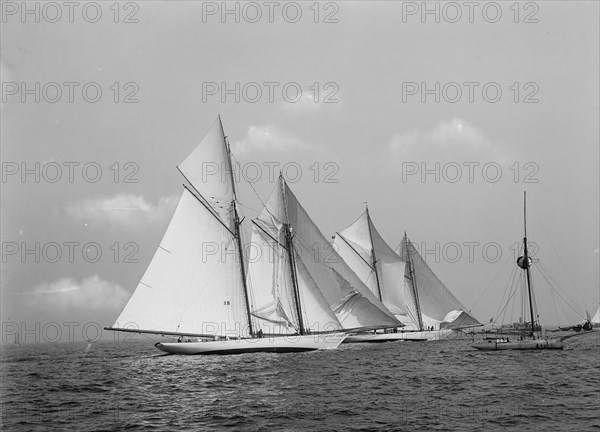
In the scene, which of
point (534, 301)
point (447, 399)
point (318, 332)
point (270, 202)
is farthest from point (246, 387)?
point (534, 301)

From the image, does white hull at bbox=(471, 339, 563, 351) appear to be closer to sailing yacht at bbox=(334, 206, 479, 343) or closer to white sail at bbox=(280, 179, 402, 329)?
white sail at bbox=(280, 179, 402, 329)

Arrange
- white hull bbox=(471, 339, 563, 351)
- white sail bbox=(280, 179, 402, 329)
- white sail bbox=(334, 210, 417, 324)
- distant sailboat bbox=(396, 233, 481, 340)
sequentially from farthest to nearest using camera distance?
distant sailboat bbox=(396, 233, 481, 340) → white sail bbox=(334, 210, 417, 324) → white hull bbox=(471, 339, 563, 351) → white sail bbox=(280, 179, 402, 329)

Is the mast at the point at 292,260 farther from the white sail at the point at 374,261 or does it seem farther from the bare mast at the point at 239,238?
the white sail at the point at 374,261

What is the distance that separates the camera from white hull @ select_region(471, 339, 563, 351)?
7144 cm

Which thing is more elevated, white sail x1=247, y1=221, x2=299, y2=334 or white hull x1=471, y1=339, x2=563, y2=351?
white sail x1=247, y1=221, x2=299, y2=334

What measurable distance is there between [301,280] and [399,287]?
3432 cm

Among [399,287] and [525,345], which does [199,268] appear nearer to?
[525,345]

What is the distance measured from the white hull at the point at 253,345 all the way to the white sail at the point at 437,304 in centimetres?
4067

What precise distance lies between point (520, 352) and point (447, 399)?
4019cm

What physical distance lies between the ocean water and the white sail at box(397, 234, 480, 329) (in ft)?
161

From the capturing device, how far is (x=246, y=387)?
127 feet

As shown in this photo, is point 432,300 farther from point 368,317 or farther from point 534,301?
point 368,317

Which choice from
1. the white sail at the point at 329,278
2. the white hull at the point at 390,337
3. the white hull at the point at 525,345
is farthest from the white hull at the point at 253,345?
the white hull at the point at 390,337

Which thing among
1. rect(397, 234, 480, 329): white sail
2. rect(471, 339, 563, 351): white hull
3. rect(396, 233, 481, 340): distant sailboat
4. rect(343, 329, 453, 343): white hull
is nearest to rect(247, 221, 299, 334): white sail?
rect(471, 339, 563, 351): white hull
